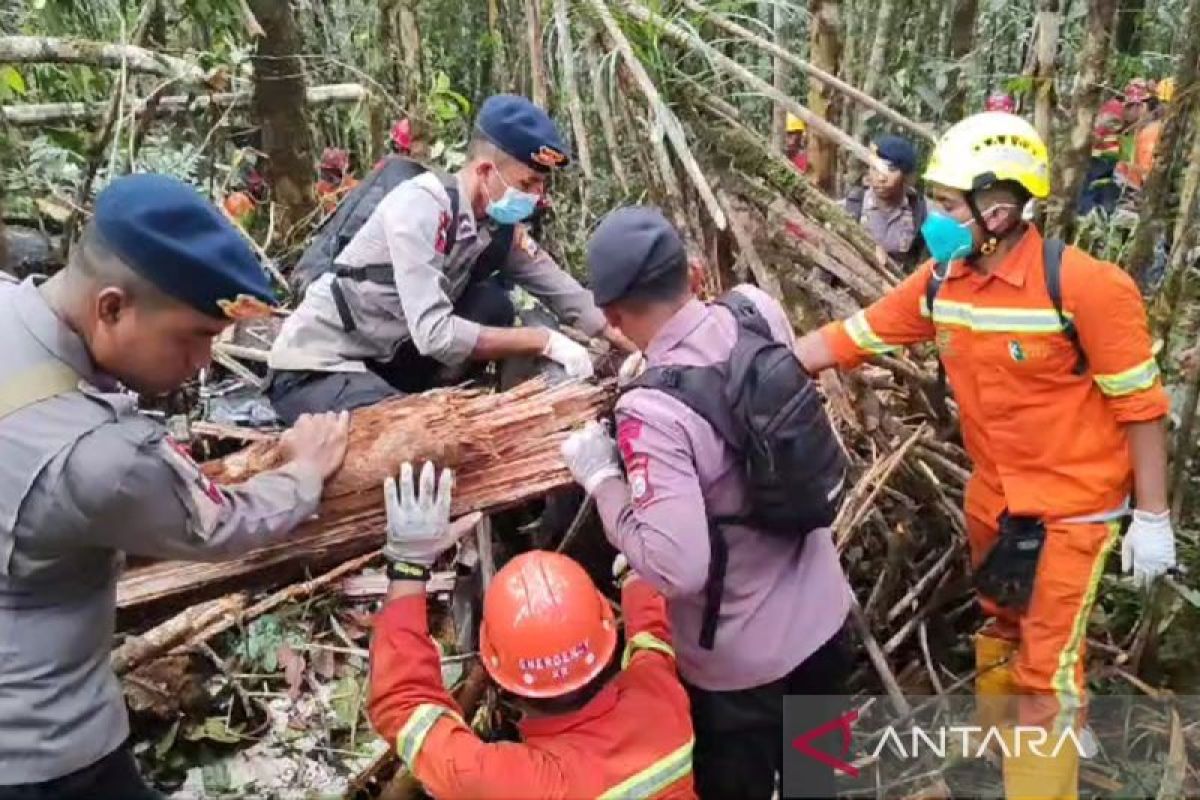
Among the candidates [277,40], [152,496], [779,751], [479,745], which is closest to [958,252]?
[779,751]

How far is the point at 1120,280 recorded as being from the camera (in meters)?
2.90

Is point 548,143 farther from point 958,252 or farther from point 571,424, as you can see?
point 958,252

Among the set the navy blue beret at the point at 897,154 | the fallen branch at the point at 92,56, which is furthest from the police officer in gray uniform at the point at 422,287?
the navy blue beret at the point at 897,154

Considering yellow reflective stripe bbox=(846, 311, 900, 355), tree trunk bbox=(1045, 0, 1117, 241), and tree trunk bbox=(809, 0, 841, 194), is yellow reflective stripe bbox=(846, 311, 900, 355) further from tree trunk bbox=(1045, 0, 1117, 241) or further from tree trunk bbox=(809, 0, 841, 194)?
tree trunk bbox=(809, 0, 841, 194)

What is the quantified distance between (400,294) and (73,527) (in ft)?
5.13

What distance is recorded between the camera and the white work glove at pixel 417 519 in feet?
8.36

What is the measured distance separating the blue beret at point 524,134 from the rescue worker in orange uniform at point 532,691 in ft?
4.16

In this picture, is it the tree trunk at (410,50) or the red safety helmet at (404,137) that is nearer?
the red safety helmet at (404,137)

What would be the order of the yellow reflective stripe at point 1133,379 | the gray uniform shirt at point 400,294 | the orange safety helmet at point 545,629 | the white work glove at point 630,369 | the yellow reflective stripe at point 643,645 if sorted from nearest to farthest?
the orange safety helmet at point 545,629 → the yellow reflective stripe at point 643,645 → the yellow reflective stripe at point 1133,379 → the white work glove at point 630,369 → the gray uniform shirt at point 400,294

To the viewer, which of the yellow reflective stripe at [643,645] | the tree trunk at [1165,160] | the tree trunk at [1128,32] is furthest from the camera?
the tree trunk at [1128,32]

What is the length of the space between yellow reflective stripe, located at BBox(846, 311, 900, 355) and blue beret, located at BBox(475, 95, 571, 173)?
1054 mm

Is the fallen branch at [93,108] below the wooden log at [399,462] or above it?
above

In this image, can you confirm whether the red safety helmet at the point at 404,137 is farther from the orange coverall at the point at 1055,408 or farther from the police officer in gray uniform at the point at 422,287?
the orange coverall at the point at 1055,408

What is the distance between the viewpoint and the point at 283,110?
691 centimetres
